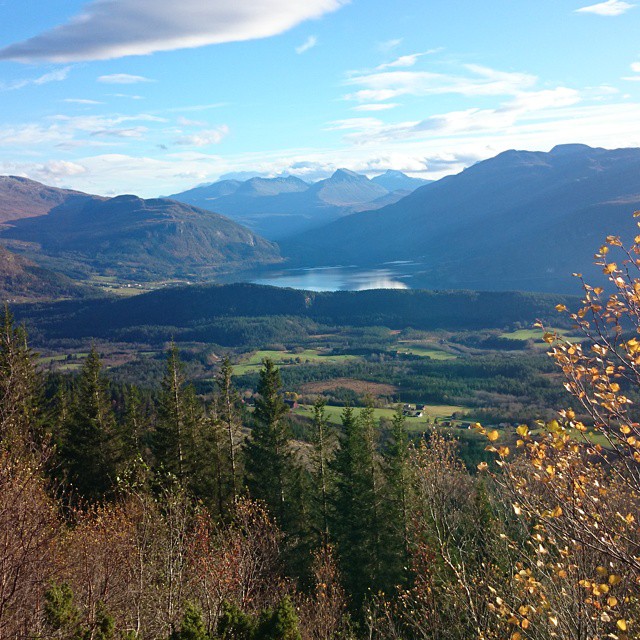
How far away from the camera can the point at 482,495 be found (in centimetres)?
2222

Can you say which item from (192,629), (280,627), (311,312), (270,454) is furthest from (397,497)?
(311,312)

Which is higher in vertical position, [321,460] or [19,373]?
[19,373]

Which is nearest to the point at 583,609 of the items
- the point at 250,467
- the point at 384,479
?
the point at 384,479

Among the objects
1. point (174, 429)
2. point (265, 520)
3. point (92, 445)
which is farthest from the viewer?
point (174, 429)

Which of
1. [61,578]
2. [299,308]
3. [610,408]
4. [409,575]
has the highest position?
[610,408]

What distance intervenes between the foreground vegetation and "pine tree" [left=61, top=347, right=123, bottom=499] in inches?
3.7

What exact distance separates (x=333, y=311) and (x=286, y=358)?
2405 inches

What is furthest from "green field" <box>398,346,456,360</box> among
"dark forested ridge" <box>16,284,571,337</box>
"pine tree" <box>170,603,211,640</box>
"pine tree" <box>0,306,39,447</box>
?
"pine tree" <box>170,603,211,640</box>

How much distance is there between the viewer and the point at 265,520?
2002cm

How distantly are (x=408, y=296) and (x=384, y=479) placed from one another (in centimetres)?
16984

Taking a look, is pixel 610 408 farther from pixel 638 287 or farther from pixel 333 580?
pixel 333 580

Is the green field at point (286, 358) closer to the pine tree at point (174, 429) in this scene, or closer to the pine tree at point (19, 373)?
the pine tree at point (19, 373)

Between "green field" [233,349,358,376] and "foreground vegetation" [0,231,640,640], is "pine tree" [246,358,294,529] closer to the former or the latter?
"foreground vegetation" [0,231,640,640]

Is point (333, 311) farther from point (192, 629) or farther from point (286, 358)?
point (192, 629)
